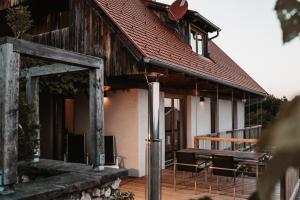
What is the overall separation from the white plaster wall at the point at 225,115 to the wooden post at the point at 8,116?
1146 centimetres

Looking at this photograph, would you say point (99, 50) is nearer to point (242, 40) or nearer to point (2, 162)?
point (2, 162)

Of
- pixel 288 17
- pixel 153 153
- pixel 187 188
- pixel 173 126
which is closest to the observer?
pixel 288 17

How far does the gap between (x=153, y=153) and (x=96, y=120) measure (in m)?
1.79

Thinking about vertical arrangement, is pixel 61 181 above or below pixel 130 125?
below

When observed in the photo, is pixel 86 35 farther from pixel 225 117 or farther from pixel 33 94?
pixel 225 117

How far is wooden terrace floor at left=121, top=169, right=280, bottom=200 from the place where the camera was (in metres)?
6.75

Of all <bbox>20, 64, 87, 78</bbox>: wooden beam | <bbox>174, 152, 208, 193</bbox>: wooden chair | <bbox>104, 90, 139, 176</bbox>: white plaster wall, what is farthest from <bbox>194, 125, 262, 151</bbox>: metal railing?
<bbox>20, 64, 87, 78</bbox>: wooden beam

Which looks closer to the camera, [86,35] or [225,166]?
[225,166]

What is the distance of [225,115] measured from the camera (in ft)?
48.1

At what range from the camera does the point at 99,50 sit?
27.7 ft

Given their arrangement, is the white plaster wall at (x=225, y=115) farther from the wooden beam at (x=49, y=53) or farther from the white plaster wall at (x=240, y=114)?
the wooden beam at (x=49, y=53)

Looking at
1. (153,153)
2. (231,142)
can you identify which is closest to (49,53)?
(153,153)

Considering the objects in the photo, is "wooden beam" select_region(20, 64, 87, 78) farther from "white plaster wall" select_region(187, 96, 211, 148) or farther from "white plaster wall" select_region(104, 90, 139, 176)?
"white plaster wall" select_region(187, 96, 211, 148)

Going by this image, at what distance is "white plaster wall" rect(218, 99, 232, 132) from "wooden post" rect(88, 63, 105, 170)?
1009 centimetres
